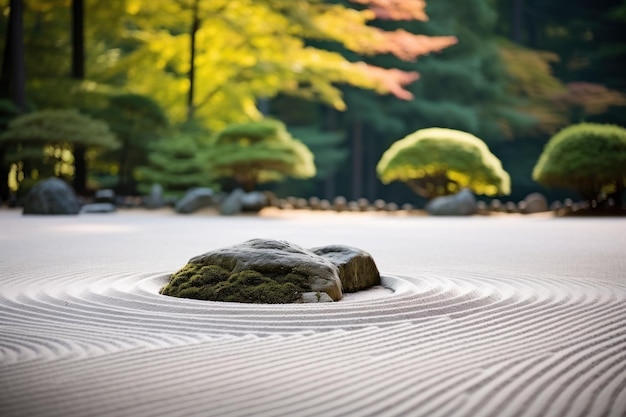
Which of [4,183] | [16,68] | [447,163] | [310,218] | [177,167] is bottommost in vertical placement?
[310,218]

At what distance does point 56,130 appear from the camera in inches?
566

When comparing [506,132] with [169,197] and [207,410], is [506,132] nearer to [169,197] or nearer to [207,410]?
[169,197]

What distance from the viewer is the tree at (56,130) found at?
560 inches

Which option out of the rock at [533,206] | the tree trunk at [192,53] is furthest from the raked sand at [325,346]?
the tree trunk at [192,53]

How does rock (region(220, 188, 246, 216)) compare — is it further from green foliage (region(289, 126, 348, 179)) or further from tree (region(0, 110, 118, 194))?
green foliage (region(289, 126, 348, 179))

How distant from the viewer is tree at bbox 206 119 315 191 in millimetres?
14117

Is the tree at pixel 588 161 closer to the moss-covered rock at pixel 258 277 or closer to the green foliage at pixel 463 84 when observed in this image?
the green foliage at pixel 463 84

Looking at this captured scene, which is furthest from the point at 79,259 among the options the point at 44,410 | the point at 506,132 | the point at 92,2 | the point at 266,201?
the point at 506,132

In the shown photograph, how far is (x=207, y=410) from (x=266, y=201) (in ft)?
40.6

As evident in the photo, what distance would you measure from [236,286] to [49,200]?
9.53m

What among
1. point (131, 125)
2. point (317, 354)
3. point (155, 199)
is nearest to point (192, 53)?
point (131, 125)

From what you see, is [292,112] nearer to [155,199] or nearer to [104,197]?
[155,199]

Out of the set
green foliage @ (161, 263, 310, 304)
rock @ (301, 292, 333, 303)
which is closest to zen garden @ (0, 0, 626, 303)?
green foliage @ (161, 263, 310, 304)

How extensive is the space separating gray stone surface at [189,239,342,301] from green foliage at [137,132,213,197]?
11260mm
